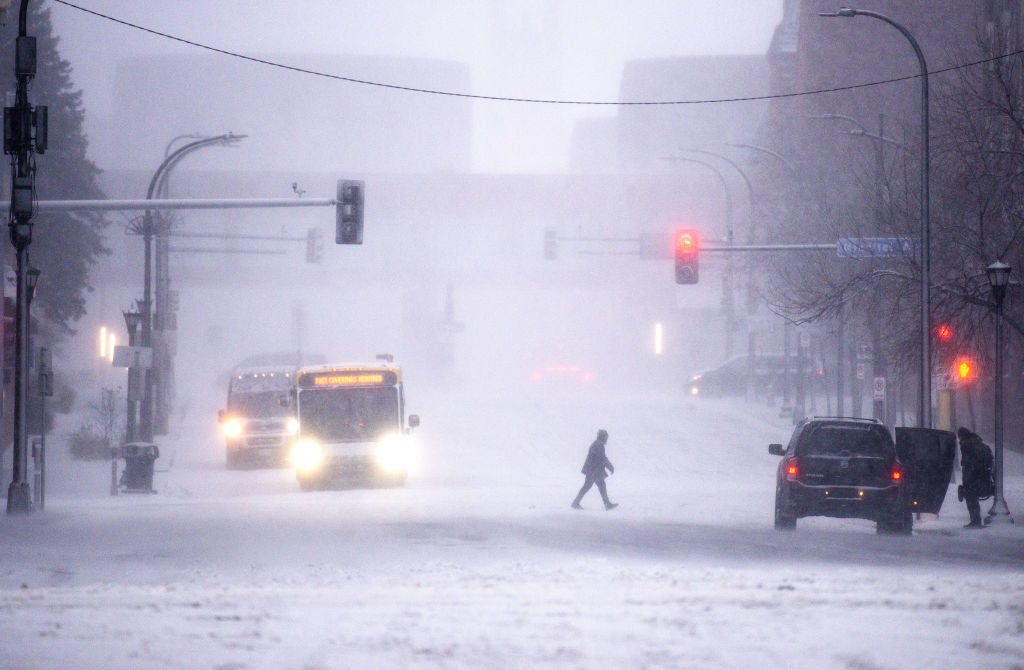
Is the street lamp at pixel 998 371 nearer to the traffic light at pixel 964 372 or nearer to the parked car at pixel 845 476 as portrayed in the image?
the parked car at pixel 845 476

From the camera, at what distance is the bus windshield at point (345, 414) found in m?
29.6

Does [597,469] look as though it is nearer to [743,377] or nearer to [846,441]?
[846,441]

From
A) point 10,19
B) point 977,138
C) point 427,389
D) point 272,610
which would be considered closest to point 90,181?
point 10,19

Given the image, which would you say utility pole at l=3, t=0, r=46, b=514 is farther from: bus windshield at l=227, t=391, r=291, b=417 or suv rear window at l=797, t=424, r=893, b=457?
bus windshield at l=227, t=391, r=291, b=417

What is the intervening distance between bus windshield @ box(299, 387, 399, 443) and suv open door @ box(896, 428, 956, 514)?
39.3 ft

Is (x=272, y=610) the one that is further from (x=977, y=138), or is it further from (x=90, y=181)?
(x=90, y=181)

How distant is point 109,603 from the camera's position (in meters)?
11.5

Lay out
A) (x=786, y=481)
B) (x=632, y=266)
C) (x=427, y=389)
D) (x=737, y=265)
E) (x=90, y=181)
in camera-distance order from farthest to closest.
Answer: (x=632, y=266), (x=427, y=389), (x=737, y=265), (x=90, y=181), (x=786, y=481)

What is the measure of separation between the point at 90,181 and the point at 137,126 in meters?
105

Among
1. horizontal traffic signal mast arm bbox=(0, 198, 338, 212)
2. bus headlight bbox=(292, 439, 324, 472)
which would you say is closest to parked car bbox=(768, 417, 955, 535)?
horizontal traffic signal mast arm bbox=(0, 198, 338, 212)

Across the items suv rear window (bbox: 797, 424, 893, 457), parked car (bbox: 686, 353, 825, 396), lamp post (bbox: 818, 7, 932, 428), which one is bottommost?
suv rear window (bbox: 797, 424, 893, 457)

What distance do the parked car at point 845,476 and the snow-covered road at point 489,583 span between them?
43cm

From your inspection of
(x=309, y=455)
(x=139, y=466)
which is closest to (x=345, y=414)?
(x=309, y=455)

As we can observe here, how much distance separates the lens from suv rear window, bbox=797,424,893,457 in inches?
790
